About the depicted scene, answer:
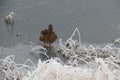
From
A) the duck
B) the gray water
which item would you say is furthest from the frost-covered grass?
the duck

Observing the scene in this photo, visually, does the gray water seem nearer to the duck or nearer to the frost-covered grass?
the duck

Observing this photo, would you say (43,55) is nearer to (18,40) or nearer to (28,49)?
(28,49)

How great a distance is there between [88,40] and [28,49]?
72 cm

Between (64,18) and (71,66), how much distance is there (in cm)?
206

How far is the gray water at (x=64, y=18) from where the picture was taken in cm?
396

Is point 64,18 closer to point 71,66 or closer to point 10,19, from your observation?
point 10,19

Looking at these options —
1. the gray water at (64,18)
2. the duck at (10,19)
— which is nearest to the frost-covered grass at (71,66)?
the gray water at (64,18)

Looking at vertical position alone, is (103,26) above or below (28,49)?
above

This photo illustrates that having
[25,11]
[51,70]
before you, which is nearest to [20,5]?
[25,11]

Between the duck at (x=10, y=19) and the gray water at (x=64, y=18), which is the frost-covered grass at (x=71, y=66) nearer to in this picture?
the gray water at (x=64, y=18)

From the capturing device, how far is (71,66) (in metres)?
2.30

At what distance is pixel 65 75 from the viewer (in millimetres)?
2131

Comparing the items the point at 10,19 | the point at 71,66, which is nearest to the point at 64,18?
the point at 10,19

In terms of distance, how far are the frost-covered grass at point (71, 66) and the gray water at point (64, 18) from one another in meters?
0.26
